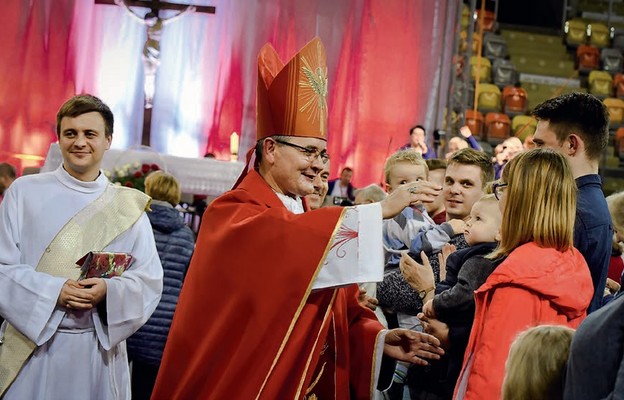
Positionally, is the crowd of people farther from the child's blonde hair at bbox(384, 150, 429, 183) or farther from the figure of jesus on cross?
the figure of jesus on cross

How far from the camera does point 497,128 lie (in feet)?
51.8

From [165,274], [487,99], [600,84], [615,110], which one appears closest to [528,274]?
[165,274]

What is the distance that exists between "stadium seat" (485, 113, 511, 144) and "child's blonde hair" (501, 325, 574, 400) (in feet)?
46.2

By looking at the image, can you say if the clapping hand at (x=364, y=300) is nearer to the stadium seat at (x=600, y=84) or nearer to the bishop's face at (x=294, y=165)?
the bishop's face at (x=294, y=165)

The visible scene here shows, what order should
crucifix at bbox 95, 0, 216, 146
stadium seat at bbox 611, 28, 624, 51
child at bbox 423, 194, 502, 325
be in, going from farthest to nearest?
1. stadium seat at bbox 611, 28, 624, 51
2. crucifix at bbox 95, 0, 216, 146
3. child at bbox 423, 194, 502, 325

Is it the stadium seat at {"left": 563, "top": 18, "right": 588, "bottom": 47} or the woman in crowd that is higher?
the stadium seat at {"left": 563, "top": 18, "right": 588, "bottom": 47}

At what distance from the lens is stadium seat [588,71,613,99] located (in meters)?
17.1

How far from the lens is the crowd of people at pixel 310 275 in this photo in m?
2.58

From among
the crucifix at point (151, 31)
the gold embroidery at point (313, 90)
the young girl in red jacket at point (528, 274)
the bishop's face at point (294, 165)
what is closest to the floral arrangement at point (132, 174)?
the gold embroidery at point (313, 90)

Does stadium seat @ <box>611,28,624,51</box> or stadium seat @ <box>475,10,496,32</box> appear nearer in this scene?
stadium seat @ <box>611,28,624,51</box>

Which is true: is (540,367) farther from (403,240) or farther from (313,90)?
(403,240)

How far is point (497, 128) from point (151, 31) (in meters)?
6.72

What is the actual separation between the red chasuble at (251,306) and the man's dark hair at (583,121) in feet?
3.35

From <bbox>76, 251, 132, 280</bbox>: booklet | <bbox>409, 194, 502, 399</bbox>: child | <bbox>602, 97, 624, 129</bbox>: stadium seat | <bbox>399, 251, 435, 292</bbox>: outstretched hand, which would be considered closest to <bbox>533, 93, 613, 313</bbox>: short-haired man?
<bbox>409, 194, 502, 399</bbox>: child
